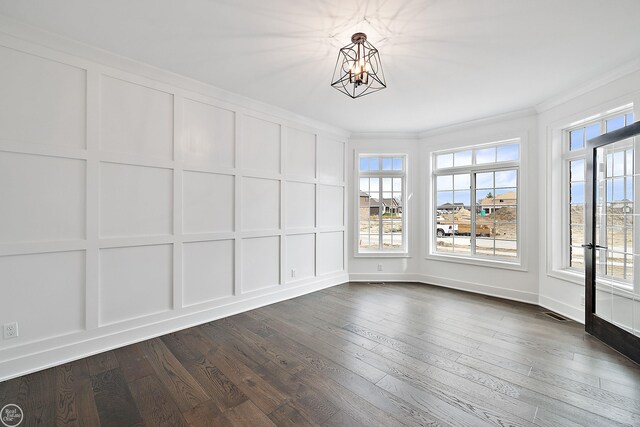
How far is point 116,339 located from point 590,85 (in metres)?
5.55

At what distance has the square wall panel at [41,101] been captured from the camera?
219 cm

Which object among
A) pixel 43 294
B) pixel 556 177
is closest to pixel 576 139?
pixel 556 177

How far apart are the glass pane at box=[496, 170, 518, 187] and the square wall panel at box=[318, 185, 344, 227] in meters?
2.48

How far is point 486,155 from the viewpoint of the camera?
4.51 metres

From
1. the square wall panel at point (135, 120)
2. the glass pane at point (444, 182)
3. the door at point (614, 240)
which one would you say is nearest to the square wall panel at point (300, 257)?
the square wall panel at point (135, 120)

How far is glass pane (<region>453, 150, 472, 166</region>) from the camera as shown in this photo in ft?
15.4

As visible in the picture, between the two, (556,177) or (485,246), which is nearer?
(556,177)

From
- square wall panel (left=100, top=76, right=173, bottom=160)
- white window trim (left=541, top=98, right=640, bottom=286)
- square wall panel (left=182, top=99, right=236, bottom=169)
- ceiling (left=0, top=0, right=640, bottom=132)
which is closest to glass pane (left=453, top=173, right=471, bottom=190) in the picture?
white window trim (left=541, top=98, right=640, bottom=286)

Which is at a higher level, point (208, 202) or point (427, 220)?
point (208, 202)

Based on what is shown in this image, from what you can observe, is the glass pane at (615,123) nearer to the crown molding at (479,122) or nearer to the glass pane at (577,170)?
the glass pane at (577,170)

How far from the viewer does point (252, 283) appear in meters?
3.75

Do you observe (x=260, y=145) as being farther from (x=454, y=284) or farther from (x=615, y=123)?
(x=615, y=123)

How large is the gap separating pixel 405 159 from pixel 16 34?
4.98 m

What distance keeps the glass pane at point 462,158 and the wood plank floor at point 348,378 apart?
2539 millimetres
